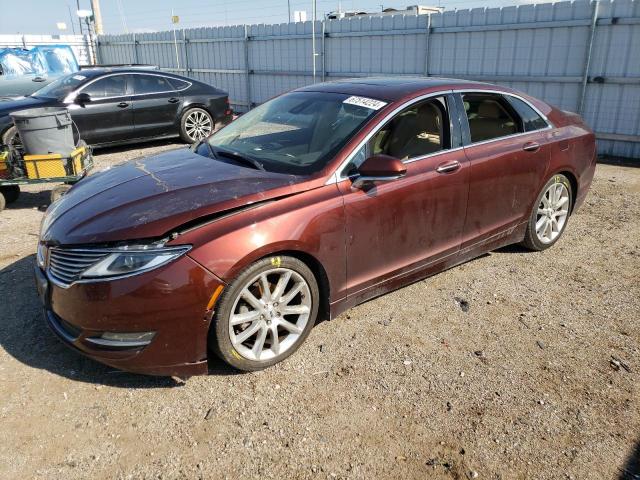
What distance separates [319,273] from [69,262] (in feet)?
4.79

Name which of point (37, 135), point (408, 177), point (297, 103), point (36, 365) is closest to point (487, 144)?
point (408, 177)

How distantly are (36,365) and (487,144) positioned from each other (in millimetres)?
3582

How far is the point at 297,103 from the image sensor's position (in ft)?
13.9

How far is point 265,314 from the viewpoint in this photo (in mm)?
3113

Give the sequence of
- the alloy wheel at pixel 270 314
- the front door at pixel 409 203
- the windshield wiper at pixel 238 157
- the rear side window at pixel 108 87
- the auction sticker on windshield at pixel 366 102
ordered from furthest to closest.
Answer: the rear side window at pixel 108 87 < the auction sticker on windshield at pixel 366 102 < the windshield wiper at pixel 238 157 < the front door at pixel 409 203 < the alloy wheel at pixel 270 314

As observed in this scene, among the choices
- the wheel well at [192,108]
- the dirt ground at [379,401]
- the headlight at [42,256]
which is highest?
the headlight at [42,256]

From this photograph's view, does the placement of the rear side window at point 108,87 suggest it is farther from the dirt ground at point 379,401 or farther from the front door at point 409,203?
the front door at point 409,203

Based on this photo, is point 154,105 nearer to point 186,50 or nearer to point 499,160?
point 499,160

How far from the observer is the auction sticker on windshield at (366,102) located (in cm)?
367

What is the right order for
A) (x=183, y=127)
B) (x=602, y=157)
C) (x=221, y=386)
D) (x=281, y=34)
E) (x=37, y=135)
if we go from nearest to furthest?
1. (x=221, y=386)
2. (x=37, y=135)
3. (x=602, y=157)
4. (x=183, y=127)
5. (x=281, y=34)

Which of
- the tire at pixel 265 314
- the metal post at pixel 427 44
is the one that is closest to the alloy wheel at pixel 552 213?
the tire at pixel 265 314

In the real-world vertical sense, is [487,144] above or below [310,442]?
above

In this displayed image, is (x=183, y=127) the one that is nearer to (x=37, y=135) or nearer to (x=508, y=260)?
(x=37, y=135)

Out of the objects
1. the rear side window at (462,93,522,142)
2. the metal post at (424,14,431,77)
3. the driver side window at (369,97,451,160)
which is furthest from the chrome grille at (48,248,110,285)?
the metal post at (424,14,431,77)
